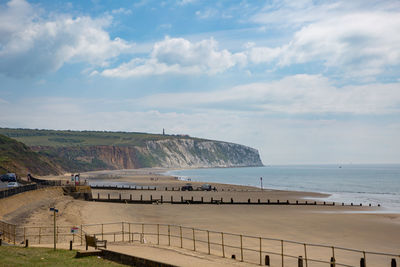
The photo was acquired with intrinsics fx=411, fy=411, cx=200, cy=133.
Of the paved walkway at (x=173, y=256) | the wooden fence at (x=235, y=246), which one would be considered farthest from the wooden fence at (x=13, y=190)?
the paved walkway at (x=173, y=256)

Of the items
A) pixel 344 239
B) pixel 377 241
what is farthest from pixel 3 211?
pixel 377 241

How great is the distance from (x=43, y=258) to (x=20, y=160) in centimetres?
11436

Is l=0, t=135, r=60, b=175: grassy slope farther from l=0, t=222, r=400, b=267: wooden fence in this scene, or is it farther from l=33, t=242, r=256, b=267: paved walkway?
l=33, t=242, r=256, b=267: paved walkway

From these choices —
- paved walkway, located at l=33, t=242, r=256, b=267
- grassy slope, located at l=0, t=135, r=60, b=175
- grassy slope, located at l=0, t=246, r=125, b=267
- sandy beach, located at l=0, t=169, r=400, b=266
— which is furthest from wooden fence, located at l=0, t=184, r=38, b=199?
grassy slope, located at l=0, t=135, r=60, b=175

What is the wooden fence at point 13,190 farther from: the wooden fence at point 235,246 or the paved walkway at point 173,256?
the paved walkway at point 173,256

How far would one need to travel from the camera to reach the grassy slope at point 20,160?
108m

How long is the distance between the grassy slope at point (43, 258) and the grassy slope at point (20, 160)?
88365 millimetres

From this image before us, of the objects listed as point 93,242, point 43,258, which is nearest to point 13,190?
point 93,242

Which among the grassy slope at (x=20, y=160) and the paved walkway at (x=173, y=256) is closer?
the paved walkway at (x=173, y=256)

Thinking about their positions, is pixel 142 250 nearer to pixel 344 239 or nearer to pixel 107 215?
pixel 344 239

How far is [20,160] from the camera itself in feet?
408

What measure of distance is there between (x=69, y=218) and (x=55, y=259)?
2067cm

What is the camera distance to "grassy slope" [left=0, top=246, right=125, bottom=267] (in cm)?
1866

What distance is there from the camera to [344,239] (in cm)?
3284
